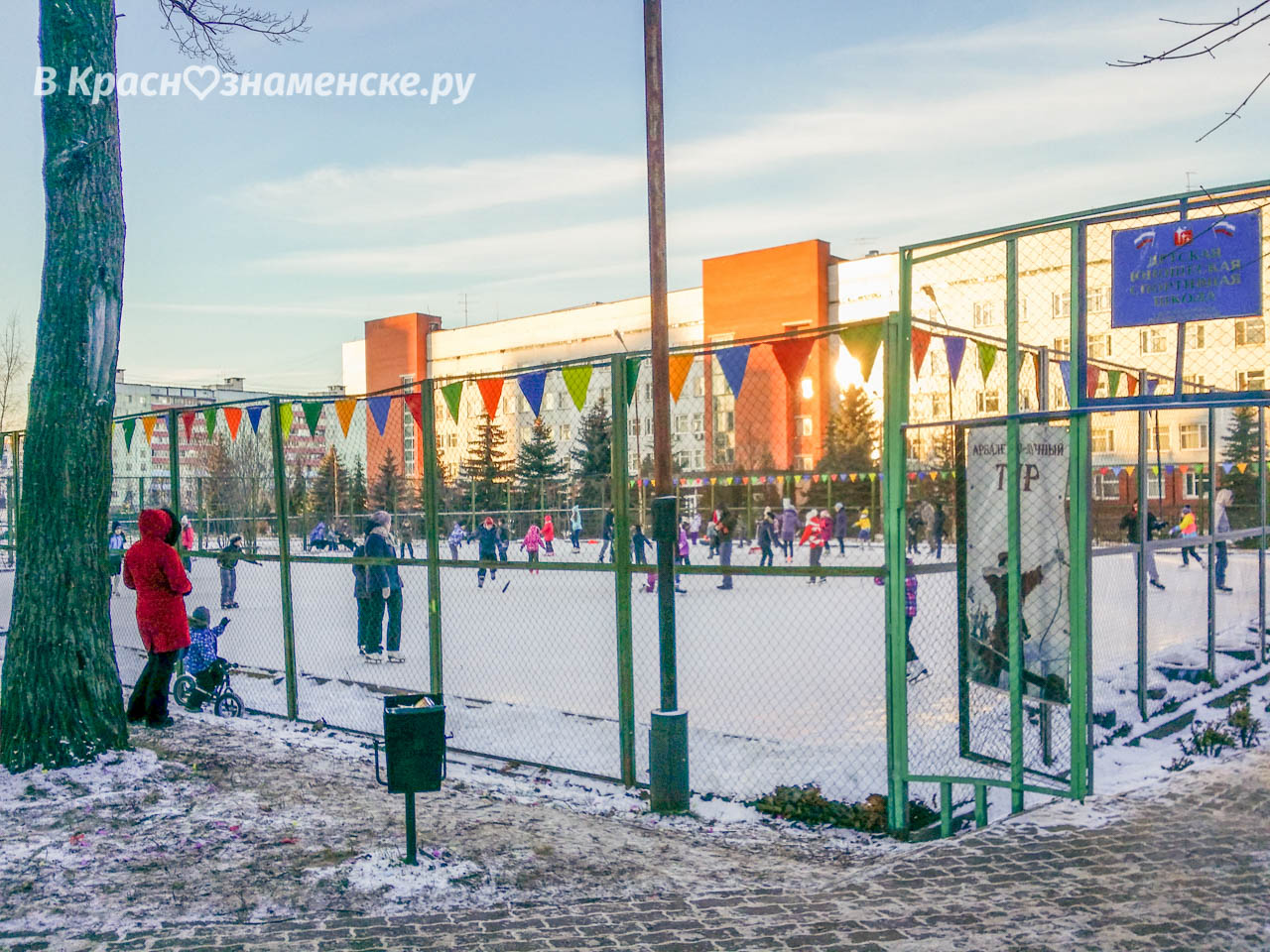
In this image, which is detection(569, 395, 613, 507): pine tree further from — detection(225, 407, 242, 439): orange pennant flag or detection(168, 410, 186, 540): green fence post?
detection(168, 410, 186, 540): green fence post

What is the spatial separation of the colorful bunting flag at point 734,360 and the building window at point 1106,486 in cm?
2226

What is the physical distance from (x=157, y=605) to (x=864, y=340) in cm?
579

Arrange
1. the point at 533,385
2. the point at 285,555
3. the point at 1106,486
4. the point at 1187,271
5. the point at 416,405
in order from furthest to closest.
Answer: the point at 1106,486 → the point at 285,555 → the point at 416,405 → the point at 533,385 → the point at 1187,271

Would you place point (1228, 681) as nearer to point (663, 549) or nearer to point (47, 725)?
point (663, 549)

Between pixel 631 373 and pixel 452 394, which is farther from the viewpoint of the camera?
pixel 452 394

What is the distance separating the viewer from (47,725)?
6684 mm

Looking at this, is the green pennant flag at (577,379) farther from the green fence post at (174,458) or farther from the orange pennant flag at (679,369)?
the green fence post at (174,458)

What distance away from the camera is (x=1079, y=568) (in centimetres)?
575

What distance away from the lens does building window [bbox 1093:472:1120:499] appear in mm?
28017

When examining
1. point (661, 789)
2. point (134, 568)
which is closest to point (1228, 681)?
point (661, 789)

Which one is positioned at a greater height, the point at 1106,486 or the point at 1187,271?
the point at 1187,271

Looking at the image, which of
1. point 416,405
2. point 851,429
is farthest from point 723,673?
point 851,429

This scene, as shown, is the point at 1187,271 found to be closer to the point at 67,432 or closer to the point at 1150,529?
the point at 67,432

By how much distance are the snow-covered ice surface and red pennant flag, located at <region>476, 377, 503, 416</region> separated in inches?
106
